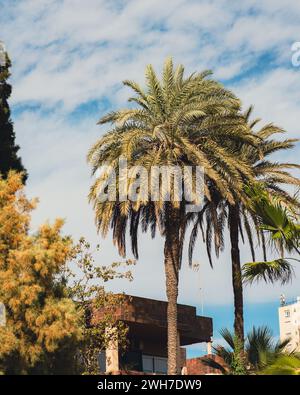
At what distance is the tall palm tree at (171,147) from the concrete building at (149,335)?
4.08m

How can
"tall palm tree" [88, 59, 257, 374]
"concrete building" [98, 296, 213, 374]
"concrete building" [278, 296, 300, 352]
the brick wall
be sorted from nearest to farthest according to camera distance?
"tall palm tree" [88, 59, 257, 374] < "concrete building" [98, 296, 213, 374] < the brick wall < "concrete building" [278, 296, 300, 352]

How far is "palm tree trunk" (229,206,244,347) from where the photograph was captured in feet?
117

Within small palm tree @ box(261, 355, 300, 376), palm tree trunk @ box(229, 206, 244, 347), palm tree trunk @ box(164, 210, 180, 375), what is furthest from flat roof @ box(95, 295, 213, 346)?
small palm tree @ box(261, 355, 300, 376)

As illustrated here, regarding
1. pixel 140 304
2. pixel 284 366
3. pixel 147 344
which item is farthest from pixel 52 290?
pixel 147 344

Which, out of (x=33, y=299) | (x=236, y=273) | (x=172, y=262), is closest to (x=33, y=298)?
(x=33, y=299)

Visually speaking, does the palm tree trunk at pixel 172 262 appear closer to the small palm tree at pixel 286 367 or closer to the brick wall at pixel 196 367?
the brick wall at pixel 196 367

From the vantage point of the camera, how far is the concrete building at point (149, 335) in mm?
39938

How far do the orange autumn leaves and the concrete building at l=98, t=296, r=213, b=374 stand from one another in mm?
10862

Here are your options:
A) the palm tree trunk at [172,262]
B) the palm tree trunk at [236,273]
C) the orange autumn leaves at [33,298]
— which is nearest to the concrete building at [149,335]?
the palm tree trunk at [172,262]

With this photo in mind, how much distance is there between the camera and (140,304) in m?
40.3

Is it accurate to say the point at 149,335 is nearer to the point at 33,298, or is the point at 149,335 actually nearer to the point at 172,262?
the point at 172,262

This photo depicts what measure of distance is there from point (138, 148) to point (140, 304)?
937 centimetres

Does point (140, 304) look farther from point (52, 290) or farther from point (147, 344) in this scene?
point (52, 290)

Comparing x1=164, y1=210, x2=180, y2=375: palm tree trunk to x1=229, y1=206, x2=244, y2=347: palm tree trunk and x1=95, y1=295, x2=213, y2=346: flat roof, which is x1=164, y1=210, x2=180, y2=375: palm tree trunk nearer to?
x1=229, y1=206, x2=244, y2=347: palm tree trunk
